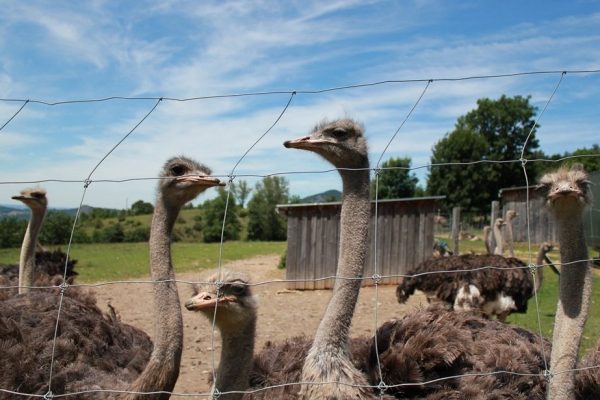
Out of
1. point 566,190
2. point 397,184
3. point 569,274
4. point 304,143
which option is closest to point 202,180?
point 304,143

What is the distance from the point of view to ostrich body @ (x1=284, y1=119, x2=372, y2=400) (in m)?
2.92

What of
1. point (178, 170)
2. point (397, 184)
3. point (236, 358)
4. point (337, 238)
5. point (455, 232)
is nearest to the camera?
point (236, 358)

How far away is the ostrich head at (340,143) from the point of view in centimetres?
335

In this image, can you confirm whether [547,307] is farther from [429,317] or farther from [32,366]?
[32,366]

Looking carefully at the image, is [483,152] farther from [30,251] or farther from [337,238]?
[30,251]

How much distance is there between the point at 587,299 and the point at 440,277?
4714 millimetres

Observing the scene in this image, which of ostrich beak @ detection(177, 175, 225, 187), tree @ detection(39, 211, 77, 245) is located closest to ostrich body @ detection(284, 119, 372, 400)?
ostrich beak @ detection(177, 175, 225, 187)

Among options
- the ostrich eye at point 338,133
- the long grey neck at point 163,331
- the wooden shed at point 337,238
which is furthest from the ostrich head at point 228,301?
the wooden shed at point 337,238

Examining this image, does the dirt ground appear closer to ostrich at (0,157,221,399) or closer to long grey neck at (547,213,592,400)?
ostrich at (0,157,221,399)

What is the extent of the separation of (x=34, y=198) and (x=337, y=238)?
322 inches

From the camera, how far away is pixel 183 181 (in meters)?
3.38

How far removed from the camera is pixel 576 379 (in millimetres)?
3363

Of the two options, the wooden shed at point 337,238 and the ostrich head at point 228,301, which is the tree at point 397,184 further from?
the ostrich head at point 228,301

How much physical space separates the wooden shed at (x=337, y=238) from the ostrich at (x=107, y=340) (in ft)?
31.1
